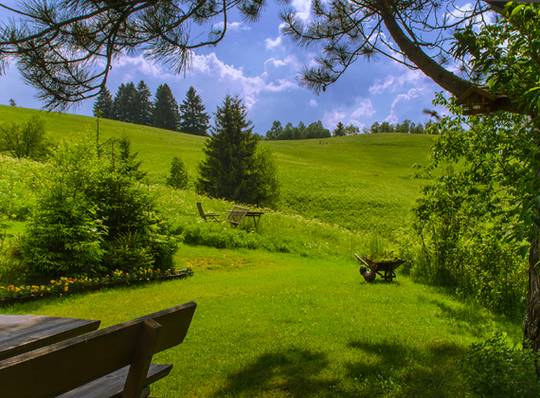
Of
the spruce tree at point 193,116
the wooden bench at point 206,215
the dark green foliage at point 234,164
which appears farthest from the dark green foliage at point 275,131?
the wooden bench at point 206,215

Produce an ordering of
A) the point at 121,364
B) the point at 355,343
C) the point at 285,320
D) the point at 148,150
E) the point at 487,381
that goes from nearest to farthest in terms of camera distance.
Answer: the point at 121,364, the point at 487,381, the point at 355,343, the point at 285,320, the point at 148,150

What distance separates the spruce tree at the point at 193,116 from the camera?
10888cm

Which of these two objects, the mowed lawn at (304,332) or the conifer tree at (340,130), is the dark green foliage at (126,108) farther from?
the mowed lawn at (304,332)

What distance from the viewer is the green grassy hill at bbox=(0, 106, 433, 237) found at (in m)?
38.2

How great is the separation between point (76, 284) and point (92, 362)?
7.45m

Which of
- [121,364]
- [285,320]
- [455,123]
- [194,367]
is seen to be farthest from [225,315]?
[455,123]

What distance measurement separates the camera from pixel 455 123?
9.19m

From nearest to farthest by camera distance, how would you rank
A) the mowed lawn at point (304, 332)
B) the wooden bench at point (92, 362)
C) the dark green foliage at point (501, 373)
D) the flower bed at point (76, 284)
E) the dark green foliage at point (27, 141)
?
the wooden bench at point (92, 362)
the dark green foliage at point (501, 373)
the mowed lawn at point (304, 332)
the flower bed at point (76, 284)
the dark green foliage at point (27, 141)

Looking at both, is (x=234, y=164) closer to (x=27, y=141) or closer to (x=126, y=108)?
(x=27, y=141)

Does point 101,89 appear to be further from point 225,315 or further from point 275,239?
point 275,239

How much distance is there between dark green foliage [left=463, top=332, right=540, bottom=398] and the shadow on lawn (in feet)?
1.37

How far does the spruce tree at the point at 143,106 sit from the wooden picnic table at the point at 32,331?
11505 centimetres

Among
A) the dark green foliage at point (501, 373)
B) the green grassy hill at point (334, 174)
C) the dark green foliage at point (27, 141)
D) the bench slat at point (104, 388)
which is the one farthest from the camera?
the green grassy hill at point (334, 174)

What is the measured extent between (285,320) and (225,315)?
3.35 ft
